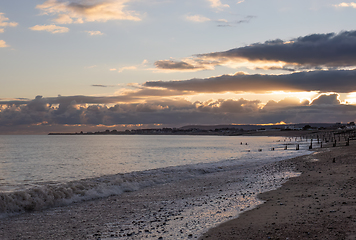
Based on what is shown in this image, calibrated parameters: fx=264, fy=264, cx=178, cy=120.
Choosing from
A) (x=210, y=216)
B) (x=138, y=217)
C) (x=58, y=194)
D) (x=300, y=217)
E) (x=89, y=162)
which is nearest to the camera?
(x=300, y=217)

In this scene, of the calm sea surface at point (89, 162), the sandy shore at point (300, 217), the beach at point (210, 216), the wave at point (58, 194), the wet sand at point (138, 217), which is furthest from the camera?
the calm sea surface at point (89, 162)

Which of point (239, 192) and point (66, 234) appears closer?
point (66, 234)

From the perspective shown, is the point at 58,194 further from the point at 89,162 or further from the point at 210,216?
the point at 89,162

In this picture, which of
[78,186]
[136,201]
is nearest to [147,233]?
[136,201]

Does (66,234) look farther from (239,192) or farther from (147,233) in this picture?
(239,192)

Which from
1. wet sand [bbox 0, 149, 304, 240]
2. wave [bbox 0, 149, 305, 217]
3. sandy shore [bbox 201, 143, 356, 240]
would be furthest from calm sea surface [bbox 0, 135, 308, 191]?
sandy shore [bbox 201, 143, 356, 240]

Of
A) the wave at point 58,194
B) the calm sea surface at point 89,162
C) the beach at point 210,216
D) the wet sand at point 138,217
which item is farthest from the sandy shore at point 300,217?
the calm sea surface at point 89,162

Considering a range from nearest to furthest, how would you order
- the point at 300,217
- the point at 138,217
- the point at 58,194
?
1. the point at 300,217
2. the point at 138,217
3. the point at 58,194

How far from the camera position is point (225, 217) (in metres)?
12.3

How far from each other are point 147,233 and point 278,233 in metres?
5.02

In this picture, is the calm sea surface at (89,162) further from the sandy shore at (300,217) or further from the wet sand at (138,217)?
the sandy shore at (300,217)

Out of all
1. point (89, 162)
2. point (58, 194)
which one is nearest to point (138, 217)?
point (58, 194)

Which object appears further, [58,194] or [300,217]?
[58,194]

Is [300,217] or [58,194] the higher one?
[300,217]
